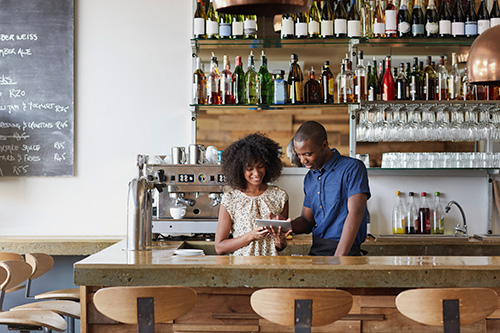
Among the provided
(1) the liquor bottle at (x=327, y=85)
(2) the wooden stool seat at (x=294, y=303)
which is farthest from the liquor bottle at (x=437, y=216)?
(2) the wooden stool seat at (x=294, y=303)

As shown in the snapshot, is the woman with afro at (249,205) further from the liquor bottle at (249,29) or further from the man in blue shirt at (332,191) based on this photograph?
the liquor bottle at (249,29)

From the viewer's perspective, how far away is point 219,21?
15.7 feet

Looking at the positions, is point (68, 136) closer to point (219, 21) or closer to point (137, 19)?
point (137, 19)

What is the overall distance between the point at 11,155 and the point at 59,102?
1.79 feet

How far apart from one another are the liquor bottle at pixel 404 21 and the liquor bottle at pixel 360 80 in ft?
1.10

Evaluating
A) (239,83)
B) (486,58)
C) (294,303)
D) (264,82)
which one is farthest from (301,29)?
(294,303)

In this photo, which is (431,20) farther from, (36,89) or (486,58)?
(36,89)

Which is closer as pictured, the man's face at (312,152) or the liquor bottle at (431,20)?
the man's face at (312,152)

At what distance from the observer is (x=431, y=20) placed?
474 cm

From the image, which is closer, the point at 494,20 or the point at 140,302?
the point at 140,302

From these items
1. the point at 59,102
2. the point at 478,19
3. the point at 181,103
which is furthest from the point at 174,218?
the point at 478,19

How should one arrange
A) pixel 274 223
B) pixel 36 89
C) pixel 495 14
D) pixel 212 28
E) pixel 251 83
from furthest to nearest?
pixel 36 89
pixel 251 83
pixel 495 14
pixel 212 28
pixel 274 223

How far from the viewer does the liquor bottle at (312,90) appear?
188 inches

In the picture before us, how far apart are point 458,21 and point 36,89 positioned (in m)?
3.21
